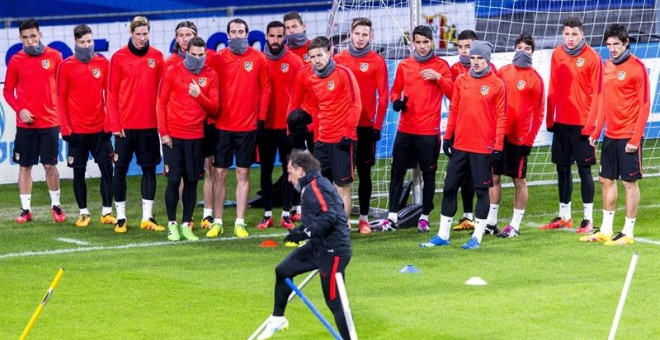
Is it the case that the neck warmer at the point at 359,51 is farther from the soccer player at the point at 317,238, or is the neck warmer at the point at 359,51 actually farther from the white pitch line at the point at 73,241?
the soccer player at the point at 317,238

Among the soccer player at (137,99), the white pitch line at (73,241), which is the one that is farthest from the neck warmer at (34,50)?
the white pitch line at (73,241)

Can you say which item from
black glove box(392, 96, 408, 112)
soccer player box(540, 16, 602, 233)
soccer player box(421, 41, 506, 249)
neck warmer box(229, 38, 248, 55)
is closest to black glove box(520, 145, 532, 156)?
soccer player box(540, 16, 602, 233)

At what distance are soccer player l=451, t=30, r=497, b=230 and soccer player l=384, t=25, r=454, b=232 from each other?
0.19m

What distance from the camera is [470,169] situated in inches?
539

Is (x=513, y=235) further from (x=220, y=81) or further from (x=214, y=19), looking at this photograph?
(x=214, y=19)

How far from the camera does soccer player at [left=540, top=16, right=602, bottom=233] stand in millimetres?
14258

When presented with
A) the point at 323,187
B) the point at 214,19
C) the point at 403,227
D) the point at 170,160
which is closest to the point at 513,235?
the point at 403,227

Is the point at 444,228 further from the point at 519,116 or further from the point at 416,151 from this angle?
the point at 519,116

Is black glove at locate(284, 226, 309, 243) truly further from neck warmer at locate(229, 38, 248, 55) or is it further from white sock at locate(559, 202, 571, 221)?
white sock at locate(559, 202, 571, 221)

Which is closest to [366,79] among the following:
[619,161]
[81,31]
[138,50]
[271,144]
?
[271,144]

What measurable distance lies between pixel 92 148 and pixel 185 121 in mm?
1719

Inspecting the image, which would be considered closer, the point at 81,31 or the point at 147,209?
the point at 81,31

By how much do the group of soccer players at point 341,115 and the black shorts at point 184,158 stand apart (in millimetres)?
13

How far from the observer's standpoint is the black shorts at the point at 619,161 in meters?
13.3
